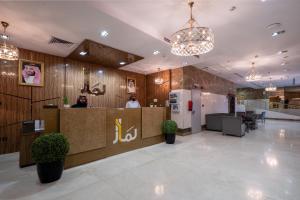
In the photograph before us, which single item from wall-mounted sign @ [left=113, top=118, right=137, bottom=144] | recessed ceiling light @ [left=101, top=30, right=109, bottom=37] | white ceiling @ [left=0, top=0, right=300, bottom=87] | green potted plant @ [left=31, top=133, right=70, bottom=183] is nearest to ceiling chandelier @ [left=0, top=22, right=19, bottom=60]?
white ceiling @ [left=0, top=0, right=300, bottom=87]

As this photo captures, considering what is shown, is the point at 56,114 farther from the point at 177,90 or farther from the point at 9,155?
the point at 177,90

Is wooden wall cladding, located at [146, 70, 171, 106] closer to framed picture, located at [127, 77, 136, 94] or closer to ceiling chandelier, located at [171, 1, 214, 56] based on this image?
framed picture, located at [127, 77, 136, 94]

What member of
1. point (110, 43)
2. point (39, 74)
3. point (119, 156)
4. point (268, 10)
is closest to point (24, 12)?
point (110, 43)

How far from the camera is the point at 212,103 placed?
9.45 m

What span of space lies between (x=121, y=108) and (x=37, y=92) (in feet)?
10.4

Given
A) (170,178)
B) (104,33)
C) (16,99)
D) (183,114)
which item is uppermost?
(104,33)

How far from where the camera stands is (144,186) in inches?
106

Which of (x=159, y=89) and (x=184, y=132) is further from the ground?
(x=159, y=89)

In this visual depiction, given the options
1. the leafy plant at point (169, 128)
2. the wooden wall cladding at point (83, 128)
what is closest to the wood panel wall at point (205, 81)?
the leafy plant at point (169, 128)

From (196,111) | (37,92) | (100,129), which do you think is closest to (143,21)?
(100,129)

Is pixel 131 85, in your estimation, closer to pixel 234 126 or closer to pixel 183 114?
pixel 183 114

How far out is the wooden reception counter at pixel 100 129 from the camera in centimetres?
344

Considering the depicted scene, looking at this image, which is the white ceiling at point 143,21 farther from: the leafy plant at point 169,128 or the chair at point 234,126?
the chair at point 234,126

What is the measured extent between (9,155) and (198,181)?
5430 mm
